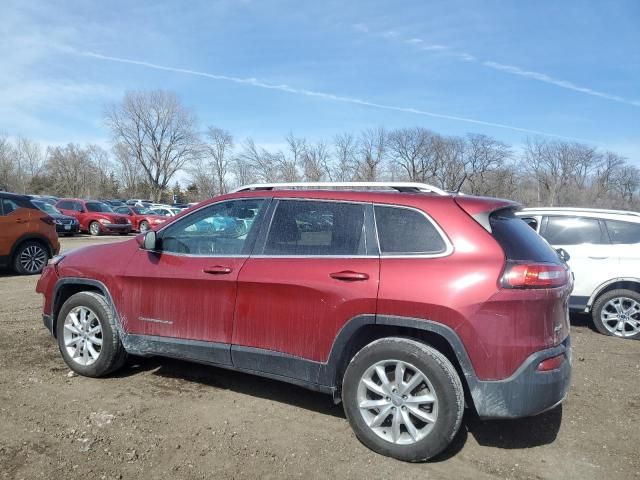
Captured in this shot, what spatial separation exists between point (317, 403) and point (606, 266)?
480 centimetres

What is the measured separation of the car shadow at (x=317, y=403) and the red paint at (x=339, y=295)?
66cm

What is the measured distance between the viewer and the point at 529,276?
10.2 feet

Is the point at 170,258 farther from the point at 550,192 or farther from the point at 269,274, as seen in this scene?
the point at 550,192

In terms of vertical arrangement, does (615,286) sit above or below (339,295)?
below

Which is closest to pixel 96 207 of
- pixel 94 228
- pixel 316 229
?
pixel 94 228

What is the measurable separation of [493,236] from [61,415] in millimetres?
3329

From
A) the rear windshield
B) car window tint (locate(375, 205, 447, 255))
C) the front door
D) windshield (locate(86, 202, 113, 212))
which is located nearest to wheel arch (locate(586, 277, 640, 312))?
the rear windshield

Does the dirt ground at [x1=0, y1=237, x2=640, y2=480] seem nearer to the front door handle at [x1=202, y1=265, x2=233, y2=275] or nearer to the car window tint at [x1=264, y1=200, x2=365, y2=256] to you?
the front door handle at [x1=202, y1=265, x2=233, y2=275]

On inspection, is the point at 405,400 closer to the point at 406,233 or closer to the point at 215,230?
the point at 406,233

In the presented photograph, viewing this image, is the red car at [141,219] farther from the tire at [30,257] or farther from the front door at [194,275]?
the front door at [194,275]

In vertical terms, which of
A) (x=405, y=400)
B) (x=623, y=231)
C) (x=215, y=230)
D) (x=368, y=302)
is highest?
(x=623, y=231)

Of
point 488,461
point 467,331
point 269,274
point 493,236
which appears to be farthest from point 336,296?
point 488,461

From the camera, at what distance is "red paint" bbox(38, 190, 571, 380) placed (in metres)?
3.04

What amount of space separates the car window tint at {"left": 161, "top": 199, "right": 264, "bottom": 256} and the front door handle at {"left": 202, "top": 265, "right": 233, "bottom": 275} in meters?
0.14
